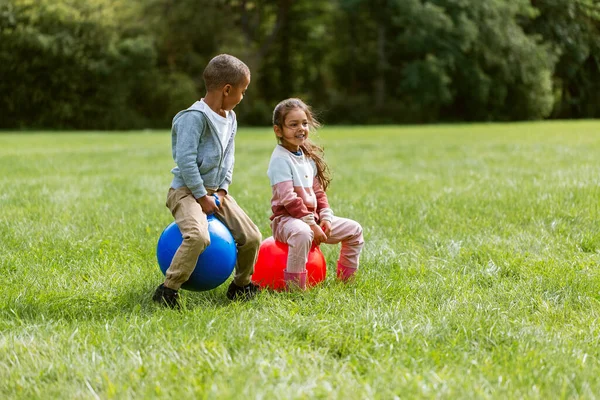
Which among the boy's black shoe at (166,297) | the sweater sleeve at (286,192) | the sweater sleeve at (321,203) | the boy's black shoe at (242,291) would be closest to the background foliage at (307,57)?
the sweater sleeve at (321,203)

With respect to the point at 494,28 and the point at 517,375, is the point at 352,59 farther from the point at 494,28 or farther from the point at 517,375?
the point at 517,375

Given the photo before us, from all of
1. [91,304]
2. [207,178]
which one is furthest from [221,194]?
[91,304]

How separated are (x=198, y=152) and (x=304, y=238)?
84 cm

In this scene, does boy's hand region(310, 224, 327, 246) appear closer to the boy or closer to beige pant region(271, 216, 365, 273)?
beige pant region(271, 216, 365, 273)

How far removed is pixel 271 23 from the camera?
42.6m

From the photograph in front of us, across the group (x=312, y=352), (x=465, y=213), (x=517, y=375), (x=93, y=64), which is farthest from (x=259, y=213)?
(x=93, y=64)

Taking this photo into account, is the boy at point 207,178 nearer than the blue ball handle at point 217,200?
Yes

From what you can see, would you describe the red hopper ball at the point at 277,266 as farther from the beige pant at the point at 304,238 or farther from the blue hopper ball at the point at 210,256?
the blue hopper ball at the point at 210,256

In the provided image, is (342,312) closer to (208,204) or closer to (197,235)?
(197,235)

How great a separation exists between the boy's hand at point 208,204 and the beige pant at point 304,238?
478 mm

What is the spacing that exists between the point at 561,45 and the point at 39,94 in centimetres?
3078

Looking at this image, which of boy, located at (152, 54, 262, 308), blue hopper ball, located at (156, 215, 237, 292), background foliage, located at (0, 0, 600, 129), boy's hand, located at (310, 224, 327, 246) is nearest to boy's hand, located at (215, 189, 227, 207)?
boy, located at (152, 54, 262, 308)

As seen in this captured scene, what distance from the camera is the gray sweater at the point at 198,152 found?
3.99 meters

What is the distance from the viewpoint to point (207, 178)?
416 cm
